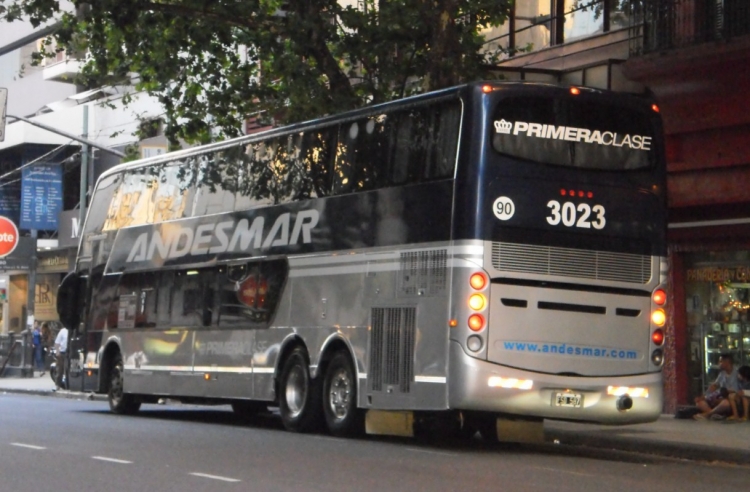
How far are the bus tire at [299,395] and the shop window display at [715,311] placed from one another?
284 inches

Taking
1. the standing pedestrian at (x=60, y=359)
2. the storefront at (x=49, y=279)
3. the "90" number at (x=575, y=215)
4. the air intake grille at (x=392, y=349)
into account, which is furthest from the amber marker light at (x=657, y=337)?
the storefront at (x=49, y=279)

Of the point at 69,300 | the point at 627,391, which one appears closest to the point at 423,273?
the point at 627,391

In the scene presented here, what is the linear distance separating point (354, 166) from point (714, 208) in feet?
22.2

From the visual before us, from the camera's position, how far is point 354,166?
56.0 feet

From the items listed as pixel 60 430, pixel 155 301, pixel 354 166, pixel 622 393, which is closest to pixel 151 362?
pixel 155 301

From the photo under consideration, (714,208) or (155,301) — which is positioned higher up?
(714,208)

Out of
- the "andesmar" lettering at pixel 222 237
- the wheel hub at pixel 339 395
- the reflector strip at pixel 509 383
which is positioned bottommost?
the wheel hub at pixel 339 395

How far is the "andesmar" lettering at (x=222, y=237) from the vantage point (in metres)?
18.2

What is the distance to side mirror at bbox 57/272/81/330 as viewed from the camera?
24.3 m

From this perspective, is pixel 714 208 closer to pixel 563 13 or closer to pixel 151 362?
pixel 563 13

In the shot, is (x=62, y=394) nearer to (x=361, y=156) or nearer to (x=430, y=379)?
(x=361, y=156)

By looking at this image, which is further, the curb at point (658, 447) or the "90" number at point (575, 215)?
the curb at point (658, 447)

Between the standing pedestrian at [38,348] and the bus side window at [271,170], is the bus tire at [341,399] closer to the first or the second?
the bus side window at [271,170]

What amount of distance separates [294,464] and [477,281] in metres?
3.03
